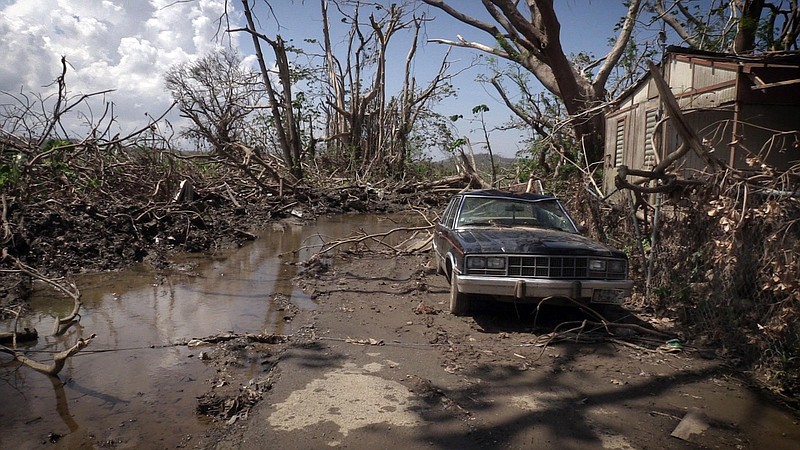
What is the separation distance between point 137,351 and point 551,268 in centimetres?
450

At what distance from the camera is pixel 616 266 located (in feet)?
20.3

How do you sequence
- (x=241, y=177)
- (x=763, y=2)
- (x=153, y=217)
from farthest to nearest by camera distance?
(x=241, y=177) < (x=763, y=2) < (x=153, y=217)

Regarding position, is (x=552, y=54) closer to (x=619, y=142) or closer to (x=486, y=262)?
(x=619, y=142)

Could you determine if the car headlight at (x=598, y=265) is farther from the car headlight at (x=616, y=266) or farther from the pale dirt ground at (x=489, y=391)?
the pale dirt ground at (x=489, y=391)

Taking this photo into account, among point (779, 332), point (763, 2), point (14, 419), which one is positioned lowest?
point (14, 419)

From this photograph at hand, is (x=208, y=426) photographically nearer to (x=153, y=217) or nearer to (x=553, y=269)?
(x=553, y=269)

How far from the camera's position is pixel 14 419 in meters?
4.30

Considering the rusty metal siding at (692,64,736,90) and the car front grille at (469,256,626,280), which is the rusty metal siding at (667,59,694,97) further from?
the car front grille at (469,256,626,280)

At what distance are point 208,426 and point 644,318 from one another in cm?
520

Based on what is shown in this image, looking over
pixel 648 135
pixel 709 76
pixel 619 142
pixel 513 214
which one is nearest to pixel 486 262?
Result: pixel 513 214

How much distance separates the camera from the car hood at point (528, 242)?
6.13 metres

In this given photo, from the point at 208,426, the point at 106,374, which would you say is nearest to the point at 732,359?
the point at 208,426

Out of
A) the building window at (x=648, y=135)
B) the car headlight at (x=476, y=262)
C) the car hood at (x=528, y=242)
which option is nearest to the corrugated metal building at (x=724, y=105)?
the building window at (x=648, y=135)

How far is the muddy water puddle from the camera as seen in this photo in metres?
4.15
